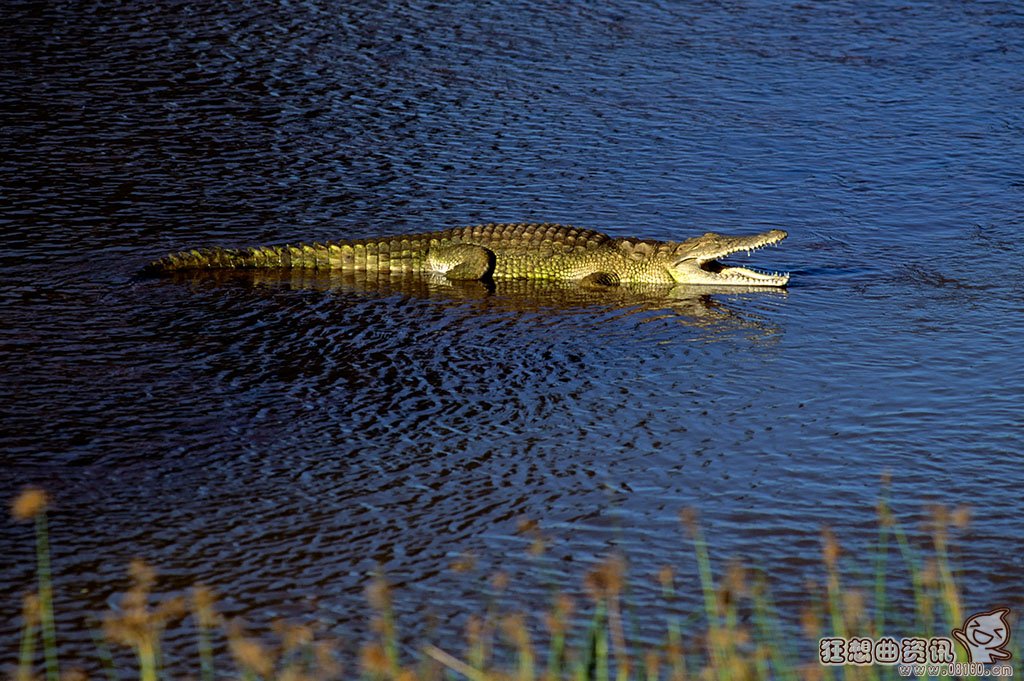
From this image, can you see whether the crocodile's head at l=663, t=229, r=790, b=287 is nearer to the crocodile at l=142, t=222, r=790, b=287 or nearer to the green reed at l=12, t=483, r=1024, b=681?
the crocodile at l=142, t=222, r=790, b=287

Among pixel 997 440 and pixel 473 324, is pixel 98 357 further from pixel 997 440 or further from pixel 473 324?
pixel 997 440

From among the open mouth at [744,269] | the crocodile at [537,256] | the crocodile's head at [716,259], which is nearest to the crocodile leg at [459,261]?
the crocodile at [537,256]

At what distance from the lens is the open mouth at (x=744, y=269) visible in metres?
9.91

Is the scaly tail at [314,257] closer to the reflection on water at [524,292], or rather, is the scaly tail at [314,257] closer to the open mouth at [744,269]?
the reflection on water at [524,292]

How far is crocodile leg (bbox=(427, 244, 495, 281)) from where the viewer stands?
1001cm

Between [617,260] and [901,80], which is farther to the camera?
[901,80]

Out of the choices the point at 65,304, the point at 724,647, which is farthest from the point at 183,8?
the point at 724,647

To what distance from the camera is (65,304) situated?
Answer: 891 cm

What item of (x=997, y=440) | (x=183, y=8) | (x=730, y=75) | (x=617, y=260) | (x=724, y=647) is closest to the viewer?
(x=724, y=647)

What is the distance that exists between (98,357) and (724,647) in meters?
4.88

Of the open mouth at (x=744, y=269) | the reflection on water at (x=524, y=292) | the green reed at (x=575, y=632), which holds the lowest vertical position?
the green reed at (x=575, y=632)

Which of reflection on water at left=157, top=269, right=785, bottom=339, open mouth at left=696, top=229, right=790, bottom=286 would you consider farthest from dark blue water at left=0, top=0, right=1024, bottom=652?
open mouth at left=696, top=229, right=790, bottom=286

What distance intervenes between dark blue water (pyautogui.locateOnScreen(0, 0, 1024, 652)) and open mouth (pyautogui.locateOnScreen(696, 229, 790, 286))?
16 cm

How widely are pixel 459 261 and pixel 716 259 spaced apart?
1847mm
